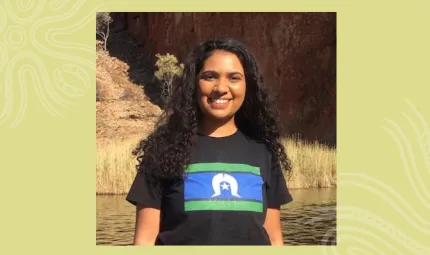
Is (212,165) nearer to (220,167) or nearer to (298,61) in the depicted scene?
(220,167)

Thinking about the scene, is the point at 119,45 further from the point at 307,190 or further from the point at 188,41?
the point at 307,190

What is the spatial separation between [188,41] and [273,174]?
18507 millimetres

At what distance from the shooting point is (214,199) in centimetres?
208

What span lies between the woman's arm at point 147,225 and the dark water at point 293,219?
467 cm

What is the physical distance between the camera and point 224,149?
2156 millimetres

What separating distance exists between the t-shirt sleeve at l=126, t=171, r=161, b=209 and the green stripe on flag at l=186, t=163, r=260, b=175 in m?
0.14

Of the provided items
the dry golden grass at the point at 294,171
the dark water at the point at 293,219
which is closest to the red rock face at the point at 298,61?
the dry golden grass at the point at 294,171

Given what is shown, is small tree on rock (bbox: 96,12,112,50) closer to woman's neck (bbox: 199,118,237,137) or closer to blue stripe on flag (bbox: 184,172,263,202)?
woman's neck (bbox: 199,118,237,137)

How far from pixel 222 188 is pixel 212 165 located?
0.31ft

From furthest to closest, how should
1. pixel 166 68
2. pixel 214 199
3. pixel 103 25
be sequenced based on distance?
pixel 103 25, pixel 166 68, pixel 214 199

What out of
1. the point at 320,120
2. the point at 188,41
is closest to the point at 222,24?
the point at 188,41

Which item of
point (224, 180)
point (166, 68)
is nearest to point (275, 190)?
point (224, 180)

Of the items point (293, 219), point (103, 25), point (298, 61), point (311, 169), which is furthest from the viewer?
point (103, 25)

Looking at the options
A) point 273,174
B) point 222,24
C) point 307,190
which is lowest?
point 307,190
